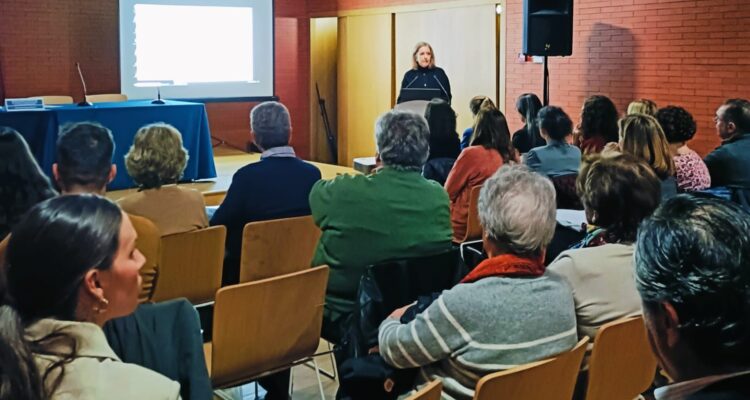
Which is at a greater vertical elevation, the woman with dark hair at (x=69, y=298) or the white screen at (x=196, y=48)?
the white screen at (x=196, y=48)

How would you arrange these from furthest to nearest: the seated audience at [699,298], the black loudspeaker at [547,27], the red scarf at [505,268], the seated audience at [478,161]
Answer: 1. the black loudspeaker at [547,27]
2. the seated audience at [478,161]
3. the red scarf at [505,268]
4. the seated audience at [699,298]

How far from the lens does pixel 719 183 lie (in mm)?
5258

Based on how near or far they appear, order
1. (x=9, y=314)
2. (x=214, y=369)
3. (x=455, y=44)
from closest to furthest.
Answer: (x=9, y=314) → (x=214, y=369) → (x=455, y=44)

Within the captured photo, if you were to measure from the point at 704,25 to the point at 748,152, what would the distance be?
2317 mm

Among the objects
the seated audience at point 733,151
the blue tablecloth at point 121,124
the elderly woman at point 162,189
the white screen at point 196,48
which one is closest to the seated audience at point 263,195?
the elderly woman at point 162,189

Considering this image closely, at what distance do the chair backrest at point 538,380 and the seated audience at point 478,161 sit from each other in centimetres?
263

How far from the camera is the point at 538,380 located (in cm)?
207

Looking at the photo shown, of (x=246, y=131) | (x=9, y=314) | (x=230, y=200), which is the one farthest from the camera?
(x=246, y=131)

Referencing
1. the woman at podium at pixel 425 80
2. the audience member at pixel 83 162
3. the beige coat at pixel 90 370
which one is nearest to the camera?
the beige coat at pixel 90 370

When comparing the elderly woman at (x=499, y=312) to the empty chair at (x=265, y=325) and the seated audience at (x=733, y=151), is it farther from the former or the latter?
the seated audience at (x=733, y=151)

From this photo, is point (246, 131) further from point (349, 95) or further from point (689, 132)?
point (689, 132)

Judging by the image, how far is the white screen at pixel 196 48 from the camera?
9234 mm

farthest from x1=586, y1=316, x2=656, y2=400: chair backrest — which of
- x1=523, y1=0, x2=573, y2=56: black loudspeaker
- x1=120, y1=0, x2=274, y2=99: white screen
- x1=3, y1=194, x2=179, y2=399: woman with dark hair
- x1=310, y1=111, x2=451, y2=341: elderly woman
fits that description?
x1=120, y1=0, x2=274, y2=99: white screen

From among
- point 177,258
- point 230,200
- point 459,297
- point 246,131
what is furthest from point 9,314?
point 246,131
